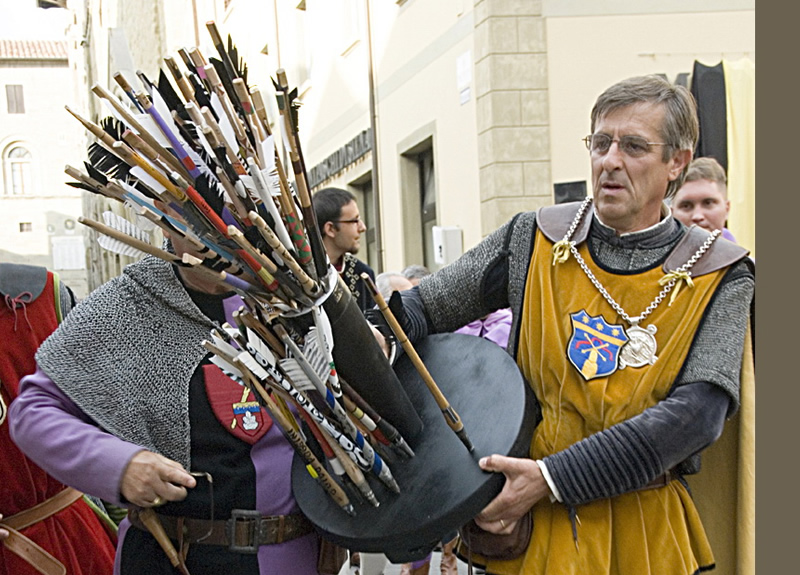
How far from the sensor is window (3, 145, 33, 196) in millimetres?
60344

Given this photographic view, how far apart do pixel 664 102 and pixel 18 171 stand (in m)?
63.9

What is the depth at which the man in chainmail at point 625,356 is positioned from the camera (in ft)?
6.23

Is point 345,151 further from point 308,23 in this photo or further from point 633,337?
point 633,337

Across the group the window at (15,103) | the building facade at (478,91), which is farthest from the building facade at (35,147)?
the building facade at (478,91)

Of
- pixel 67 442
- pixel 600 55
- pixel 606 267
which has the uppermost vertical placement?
pixel 600 55

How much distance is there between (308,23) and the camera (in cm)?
1548

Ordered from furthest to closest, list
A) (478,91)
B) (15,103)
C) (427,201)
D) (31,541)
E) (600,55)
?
1. (15,103)
2. (427,201)
3. (478,91)
4. (600,55)
5. (31,541)

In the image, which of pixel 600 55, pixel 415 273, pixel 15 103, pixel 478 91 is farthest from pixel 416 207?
pixel 15 103

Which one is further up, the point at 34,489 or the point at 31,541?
the point at 34,489

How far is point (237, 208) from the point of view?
68.8 inches

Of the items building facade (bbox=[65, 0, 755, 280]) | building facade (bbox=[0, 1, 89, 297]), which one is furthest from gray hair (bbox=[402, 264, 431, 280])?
building facade (bbox=[0, 1, 89, 297])

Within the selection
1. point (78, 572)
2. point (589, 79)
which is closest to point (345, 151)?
point (589, 79)

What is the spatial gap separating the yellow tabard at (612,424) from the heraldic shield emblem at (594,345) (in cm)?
1

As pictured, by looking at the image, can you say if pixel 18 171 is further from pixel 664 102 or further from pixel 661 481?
pixel 661 481
